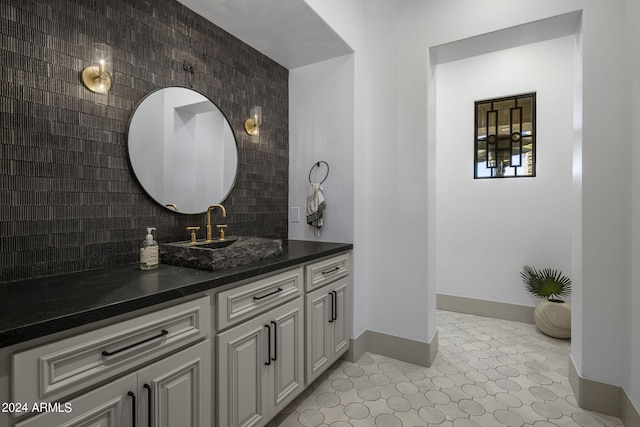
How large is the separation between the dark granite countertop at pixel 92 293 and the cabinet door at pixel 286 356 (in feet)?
0.90

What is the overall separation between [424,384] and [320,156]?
70.1 inches

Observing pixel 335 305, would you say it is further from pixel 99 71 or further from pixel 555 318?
pixel 555 318

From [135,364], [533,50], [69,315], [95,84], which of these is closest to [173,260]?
[135,364]

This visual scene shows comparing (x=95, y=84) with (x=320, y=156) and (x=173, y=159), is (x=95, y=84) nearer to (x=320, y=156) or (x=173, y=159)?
(x=173, y=159)

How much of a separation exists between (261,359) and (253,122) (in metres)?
1.61

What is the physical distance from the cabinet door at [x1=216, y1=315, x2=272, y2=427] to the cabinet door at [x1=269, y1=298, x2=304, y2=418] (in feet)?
0.17

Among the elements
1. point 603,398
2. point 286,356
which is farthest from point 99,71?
point 603,398

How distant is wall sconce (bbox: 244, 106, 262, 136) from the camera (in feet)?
7.66

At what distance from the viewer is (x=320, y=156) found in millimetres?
2582

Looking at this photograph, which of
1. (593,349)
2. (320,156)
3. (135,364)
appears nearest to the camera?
(135,364)

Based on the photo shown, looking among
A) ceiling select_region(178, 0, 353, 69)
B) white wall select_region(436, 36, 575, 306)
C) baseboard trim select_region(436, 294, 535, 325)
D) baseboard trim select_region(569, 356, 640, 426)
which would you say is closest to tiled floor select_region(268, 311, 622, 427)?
baseboard trim select_region(569, 356, 640, 426)

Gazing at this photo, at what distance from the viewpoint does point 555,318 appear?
2.77m

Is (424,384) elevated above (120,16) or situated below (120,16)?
below

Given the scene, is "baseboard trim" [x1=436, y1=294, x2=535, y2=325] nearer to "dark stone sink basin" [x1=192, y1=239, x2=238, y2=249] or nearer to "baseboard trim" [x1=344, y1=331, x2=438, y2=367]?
"baseboard trim" [x1=344, y1=331, x2=438, y2=367]
